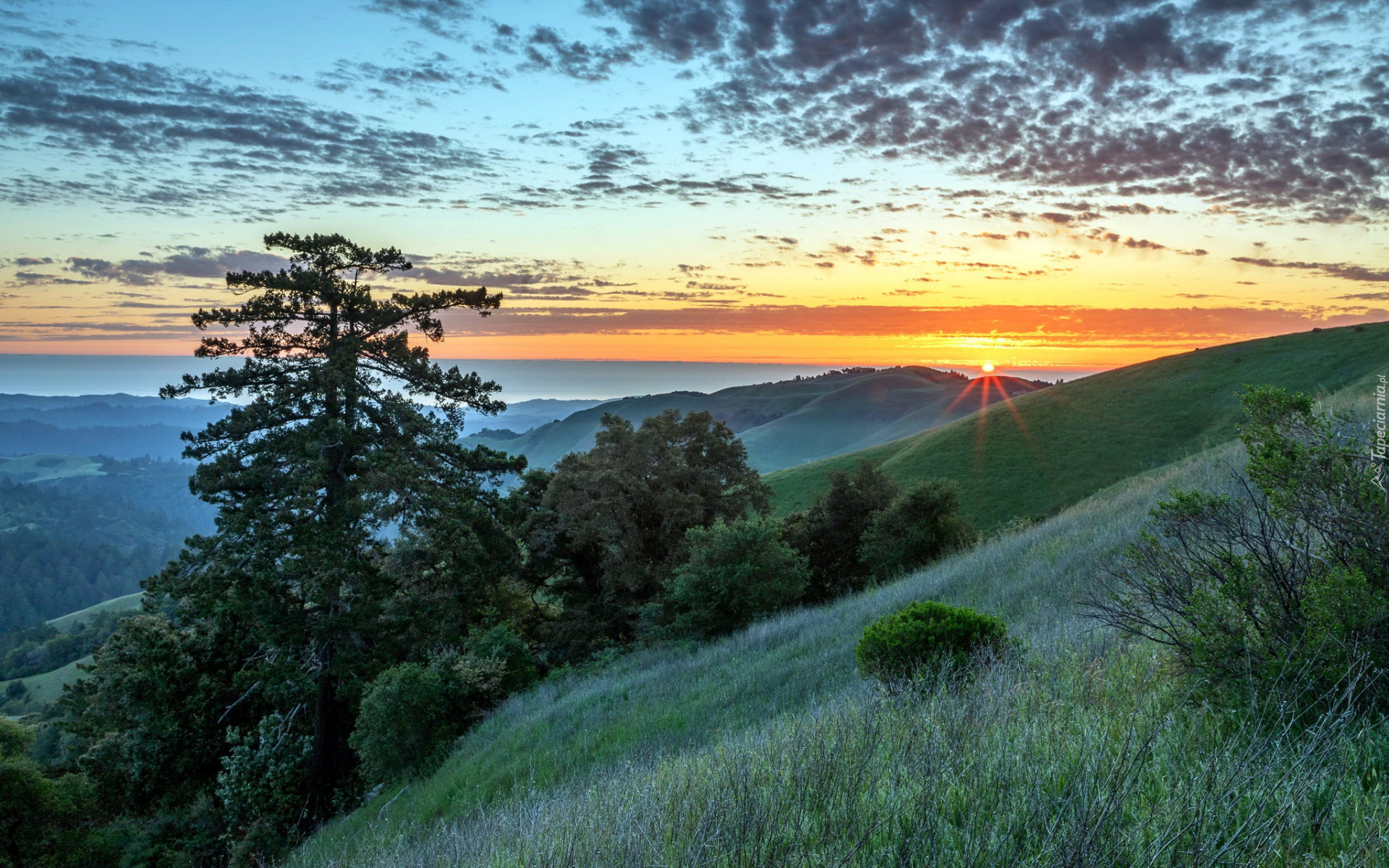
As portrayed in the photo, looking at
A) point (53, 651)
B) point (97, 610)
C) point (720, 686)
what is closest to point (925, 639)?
point (720, 686)

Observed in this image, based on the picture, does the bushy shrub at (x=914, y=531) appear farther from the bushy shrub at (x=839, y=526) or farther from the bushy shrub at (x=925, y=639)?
the bushy shrub at (x=925, y=639)

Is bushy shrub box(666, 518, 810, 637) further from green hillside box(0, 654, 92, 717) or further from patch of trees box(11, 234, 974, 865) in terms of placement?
green hillside box(0, 654, 92, 717)

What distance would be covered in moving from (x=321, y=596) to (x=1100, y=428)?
57.0 meters

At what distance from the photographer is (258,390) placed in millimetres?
21406

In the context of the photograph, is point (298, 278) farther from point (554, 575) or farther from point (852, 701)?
point (852, 701)

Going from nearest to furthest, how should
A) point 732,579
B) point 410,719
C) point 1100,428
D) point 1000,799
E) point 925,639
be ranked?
point 1000,799, point 925,639, point 410,719, point 732,579, point 1100,428

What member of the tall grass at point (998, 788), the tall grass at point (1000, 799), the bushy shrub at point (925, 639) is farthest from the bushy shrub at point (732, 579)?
the tall grass at point (1000, 799)

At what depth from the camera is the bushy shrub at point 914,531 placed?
28391 mm

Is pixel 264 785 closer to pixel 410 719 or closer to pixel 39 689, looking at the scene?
pixel 410 719

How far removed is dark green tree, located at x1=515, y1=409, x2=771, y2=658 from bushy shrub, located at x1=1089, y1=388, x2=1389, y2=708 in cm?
2182

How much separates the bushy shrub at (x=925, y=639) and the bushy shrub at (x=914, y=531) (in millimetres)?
19987

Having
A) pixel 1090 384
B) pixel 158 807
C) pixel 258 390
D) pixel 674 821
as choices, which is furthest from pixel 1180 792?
pixel 1090 384

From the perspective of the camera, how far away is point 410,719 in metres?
17.1

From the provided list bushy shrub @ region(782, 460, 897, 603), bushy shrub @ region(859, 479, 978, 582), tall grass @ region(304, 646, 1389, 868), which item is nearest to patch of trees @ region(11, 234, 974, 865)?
bushy shrub @ region(859, 479, 978, 582)
